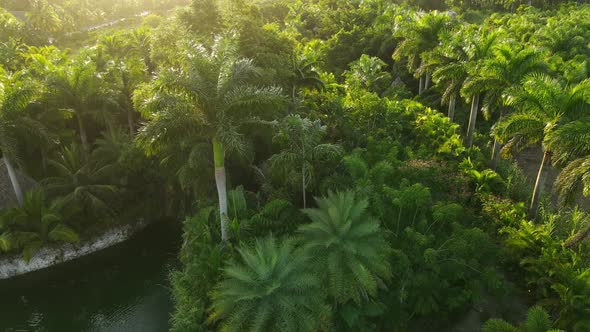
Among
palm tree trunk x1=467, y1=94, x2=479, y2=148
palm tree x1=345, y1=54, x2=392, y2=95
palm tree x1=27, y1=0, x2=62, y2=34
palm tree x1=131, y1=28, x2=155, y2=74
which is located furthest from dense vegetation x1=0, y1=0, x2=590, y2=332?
palm tree x1=27, y1=0, x2=62, y2=34

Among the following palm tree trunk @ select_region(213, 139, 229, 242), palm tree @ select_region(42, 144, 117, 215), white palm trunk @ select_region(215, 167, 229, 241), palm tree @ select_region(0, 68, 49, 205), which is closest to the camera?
palm tree trunk @ select_region(213, 139, 229, 242)

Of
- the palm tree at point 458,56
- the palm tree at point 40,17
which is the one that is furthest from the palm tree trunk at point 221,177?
the palm tree at point 40,17

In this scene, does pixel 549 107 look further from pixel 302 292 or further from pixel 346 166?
pixel 302 292

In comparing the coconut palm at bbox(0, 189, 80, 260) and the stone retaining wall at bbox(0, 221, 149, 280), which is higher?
the coconut palm at bbox(0, 189, 80, 260)

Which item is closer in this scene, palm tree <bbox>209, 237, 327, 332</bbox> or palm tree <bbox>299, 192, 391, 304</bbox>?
palm tree <bbox>209, 237, 327, 332</bbox>

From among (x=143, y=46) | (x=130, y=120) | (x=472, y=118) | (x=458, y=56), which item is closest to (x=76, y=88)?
(x=130, y=120)

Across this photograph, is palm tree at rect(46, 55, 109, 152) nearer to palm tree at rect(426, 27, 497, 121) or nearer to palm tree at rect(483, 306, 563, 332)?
palm tree at rect(426, 27, 497, 121)

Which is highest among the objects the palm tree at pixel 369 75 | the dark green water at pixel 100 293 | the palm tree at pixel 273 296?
the palm tree at pixel 369 75

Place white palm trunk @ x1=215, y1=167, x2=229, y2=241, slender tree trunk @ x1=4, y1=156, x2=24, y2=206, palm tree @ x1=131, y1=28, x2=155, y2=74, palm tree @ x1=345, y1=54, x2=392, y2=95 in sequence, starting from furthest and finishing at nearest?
palm tree @ x1=345, y1=54, x2=392, y2=95 → palm tree @ x1=131, y1=28, x2=155, y2=74 → slender tree trunk @ x1=4, y1=156, x2=24, y2=206 → white palm trunk @ x1=215, y1=167, x2=229, y2=241

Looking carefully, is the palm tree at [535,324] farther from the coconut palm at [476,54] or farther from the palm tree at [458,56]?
the palm tree at [458,56]
